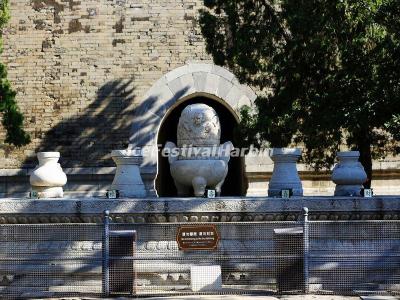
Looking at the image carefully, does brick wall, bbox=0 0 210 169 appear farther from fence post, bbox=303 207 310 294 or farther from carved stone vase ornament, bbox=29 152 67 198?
fence post, bbox=303 207 310 294

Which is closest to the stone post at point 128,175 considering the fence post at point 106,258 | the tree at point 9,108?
the fence post at point 106,258

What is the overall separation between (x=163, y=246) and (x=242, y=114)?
515 centimetres

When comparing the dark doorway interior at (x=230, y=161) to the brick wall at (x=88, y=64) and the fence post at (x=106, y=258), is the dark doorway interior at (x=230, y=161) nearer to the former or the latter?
the brick wall at (x=88, y=64)

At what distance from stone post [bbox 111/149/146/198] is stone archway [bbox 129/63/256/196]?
5441mm

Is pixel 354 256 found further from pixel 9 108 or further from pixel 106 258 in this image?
pixel 9 108

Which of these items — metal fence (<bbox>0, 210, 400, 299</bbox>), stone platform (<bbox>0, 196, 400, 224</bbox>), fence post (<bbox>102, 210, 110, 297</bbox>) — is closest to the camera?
fence post (<bbox>102, 210, 110, 297</bbox>)

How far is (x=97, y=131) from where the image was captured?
16234 millimetres

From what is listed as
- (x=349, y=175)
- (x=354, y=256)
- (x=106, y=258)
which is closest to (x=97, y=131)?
(x=349, y=175)

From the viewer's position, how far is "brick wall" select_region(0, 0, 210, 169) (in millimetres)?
16281

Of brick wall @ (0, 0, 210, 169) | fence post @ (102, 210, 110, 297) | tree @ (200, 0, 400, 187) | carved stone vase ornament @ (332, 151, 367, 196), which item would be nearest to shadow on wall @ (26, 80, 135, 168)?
brick wall @ (0, 0, 210, 169)

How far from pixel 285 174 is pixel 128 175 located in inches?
93.4

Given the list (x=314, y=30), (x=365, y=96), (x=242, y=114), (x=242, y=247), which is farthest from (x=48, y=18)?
(x=242, y=247)

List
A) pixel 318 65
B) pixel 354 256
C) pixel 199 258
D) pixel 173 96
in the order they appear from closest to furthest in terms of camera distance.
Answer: pixel 354 256, pixel 199 258, pixel 318 65, pixel 173 96

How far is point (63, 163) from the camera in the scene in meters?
16.2
